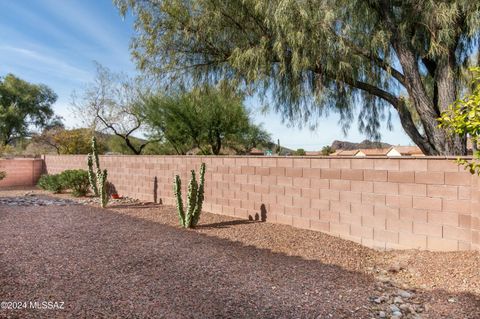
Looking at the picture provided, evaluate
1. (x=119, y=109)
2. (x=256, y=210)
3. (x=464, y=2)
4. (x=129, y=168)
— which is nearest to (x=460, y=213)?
(x=256, y=210)

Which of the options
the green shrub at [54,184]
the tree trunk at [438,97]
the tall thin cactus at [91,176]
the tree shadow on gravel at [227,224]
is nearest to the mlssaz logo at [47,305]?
the tree shadow on gravel at [227,224]

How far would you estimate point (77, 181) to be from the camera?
14250 millimetres

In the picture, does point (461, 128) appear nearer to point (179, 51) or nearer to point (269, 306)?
point (269, 306)

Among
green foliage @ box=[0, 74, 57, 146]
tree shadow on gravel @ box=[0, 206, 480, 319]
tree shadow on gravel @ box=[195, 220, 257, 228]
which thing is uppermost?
green foliage @ box=[0, 74, 57, 146]

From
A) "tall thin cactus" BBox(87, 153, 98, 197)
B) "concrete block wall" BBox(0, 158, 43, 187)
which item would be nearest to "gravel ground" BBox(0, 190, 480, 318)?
"tall thin cactus" BBox(87, 153, 98, 197)

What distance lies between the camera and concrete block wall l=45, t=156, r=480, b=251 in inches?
Result: 219

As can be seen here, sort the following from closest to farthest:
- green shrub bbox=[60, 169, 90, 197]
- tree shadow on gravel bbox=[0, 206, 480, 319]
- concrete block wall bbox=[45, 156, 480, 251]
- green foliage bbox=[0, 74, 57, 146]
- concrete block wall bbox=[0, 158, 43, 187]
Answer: tree shadow on gravel bbox=[0, 206, 480, 319] < concrete block wall bbox=[45, 156, 480, 251] < green shrub bbox=[60, 169, 90, 197] < concrete block wall bbox=[0, 158, 43, 187] < green foliage bbox=[0, 74, 57, 146]

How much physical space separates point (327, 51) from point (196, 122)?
9333 millimetres

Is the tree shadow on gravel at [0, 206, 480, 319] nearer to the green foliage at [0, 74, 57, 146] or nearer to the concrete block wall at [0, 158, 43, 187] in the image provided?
the concrete block wall at [0, 158, 43, 187]

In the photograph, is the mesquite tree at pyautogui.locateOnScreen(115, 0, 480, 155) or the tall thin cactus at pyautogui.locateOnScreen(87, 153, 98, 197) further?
the tall thin cactus at pyautogui.locateOnScreen(87, 153, 98, 197)

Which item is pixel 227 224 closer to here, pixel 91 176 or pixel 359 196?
pixel 359 196

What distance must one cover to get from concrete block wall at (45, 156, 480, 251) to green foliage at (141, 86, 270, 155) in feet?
20.6

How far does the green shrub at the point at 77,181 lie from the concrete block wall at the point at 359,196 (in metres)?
5.81

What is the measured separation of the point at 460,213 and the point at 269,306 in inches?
139
